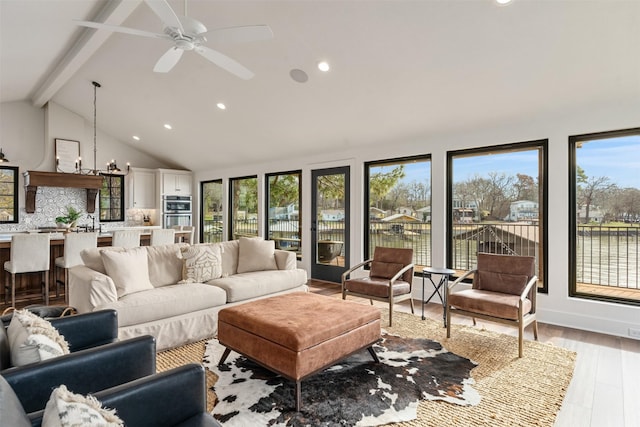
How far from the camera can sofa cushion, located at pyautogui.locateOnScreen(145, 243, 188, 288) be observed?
12.3ft

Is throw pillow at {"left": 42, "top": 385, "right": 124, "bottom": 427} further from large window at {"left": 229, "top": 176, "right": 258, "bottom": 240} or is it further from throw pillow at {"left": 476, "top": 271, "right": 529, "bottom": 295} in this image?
large window at {"left": 229, "top": 176, "right": 258, "bottom": 240}

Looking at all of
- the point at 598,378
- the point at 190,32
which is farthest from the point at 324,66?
the point at 598,378

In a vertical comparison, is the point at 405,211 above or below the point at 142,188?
below

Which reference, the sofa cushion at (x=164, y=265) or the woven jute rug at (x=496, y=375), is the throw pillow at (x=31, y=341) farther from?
the sofa cushion at (x=164, y=265)

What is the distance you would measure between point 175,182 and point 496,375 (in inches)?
324

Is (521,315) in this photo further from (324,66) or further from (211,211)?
(211,211)

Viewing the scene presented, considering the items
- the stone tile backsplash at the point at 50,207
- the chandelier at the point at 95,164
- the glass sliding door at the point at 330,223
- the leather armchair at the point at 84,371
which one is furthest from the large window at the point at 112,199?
the leather armchair at the point at 84,371

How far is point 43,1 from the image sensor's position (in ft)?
11.4

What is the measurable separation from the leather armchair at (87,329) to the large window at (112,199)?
23.4 ft

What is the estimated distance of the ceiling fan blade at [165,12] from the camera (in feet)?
7.54

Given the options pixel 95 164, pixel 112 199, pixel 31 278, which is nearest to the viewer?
pixel 31 278

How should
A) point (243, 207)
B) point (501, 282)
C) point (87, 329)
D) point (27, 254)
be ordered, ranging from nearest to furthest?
point (87, 329), point (501, 282), point (27, 254), point (243, 207)

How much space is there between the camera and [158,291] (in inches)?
134

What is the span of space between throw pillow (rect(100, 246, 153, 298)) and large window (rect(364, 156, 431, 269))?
3441mm
